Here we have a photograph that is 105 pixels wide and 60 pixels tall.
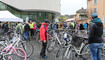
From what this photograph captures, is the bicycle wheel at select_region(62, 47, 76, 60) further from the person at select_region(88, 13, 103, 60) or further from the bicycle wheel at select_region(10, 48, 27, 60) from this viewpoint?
the bicycle wheel at select_region(10, 48, 27, 60)

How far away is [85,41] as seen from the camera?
17.3ft

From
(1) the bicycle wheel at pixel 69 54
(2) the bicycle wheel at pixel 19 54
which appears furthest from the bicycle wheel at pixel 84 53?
(2) the bicycle wheel at pixel 19 54

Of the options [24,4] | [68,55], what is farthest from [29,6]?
[68,55]

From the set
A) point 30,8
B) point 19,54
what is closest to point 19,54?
point 19,54

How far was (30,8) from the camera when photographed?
87.5ft

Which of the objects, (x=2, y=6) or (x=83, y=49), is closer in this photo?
(x=83, y=49)

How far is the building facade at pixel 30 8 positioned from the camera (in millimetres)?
26006

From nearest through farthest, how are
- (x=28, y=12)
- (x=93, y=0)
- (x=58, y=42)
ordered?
(x=58, y=42) < (x=28, y=12) < (x=93, y=0)

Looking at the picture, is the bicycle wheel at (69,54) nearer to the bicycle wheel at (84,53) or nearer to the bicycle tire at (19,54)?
the bicycle wheel at (84,53)

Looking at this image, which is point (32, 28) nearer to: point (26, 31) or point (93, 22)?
point (26, 31)

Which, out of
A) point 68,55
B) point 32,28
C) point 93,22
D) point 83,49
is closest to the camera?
point 93,22

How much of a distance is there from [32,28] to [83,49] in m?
6.92

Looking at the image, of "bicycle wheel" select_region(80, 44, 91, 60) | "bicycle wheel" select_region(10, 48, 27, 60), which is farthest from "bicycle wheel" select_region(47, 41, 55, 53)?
"bicycle wheel" select_region(10, 48, 27, 60)

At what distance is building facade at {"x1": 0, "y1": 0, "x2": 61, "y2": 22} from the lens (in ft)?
85.3
